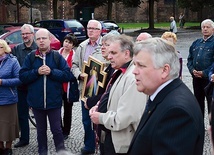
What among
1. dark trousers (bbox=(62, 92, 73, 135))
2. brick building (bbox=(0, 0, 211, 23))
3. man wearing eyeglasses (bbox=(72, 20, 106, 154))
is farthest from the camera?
brick building (bbox=(0, 0, 211, 23))

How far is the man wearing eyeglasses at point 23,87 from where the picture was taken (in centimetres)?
675

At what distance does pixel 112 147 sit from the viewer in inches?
160

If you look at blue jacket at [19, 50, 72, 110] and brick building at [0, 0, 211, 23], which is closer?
blue jacket at [19, 50, 72, 110]

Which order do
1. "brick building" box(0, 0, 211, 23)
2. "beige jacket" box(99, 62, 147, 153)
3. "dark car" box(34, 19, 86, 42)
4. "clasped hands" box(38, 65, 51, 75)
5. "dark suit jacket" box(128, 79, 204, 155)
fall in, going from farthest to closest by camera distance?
"brick building" box(0, 0, 211, 23)
"dark car" box(34, 19, 86, 42)
"clasped hands" box(38, 65, 51, 75)
"beige jacket" box(99, 62, 147, 153)
"dark suit jacket" box(128, 79, 204, 155)

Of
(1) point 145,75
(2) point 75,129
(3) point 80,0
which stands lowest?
(2) point 75,129

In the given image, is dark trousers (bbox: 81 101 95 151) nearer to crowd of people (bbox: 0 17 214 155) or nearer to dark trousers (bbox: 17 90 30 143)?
crowd of people (bbox: 0 17 214 155)

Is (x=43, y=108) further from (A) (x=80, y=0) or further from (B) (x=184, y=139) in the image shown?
(A) (x=80, y=0)

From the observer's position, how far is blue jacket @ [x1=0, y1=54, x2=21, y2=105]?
6.16 m

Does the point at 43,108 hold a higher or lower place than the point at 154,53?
lower

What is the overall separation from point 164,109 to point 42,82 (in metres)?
3.46

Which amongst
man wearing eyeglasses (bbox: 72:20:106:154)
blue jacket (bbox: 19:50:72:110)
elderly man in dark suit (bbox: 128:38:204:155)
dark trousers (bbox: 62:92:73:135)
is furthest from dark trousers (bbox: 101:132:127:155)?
dark trousers (bbox: 62:92:73:135)

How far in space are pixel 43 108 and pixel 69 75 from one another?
1.97 feet

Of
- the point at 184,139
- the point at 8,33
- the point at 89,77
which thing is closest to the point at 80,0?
the point at 8,33

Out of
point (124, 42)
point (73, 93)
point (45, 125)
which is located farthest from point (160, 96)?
point (73, 93)
